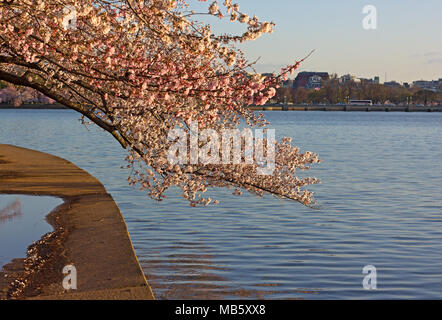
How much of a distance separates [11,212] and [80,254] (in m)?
4.89

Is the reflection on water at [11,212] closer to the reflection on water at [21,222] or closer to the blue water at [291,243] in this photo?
the reflection on water at [21,222]

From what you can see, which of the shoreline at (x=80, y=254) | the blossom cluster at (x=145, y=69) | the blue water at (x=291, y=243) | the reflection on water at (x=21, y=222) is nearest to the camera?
the shoreline at (x=80, y=254)

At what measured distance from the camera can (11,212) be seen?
15.5m

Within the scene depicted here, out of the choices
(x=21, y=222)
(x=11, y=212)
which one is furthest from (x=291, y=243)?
(x=11, y=212)

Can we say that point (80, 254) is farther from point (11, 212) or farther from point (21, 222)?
point (11, 212)

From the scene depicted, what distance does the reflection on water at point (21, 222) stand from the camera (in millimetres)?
12235

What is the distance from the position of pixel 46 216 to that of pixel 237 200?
997 centimetres

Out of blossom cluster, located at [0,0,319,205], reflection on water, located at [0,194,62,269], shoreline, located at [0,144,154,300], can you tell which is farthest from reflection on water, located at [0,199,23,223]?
blossom cluster, located at [0,0,319,205]

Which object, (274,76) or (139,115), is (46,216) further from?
(274,76)

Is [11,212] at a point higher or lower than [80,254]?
lower

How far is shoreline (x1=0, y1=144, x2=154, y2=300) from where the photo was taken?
9.12m

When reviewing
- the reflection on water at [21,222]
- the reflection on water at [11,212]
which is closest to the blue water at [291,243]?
the reflection on water at [21,222]

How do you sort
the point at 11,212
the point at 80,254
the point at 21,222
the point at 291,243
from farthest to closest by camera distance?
1. the point at 291,243
2. the point at 11,212
3. the point at 21,222
4. the point at 80,254
